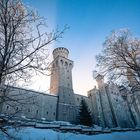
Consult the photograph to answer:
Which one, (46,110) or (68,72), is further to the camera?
(68,72)

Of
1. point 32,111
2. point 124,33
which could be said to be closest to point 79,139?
point 124,33

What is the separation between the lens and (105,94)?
44.0m

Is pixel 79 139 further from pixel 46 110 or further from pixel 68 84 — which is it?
pixel 68 84

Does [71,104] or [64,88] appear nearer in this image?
[71,104]

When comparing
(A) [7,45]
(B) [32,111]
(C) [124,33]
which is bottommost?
(A) [7,45]

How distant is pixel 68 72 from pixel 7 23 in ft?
130

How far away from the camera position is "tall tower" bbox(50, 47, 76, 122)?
113ft

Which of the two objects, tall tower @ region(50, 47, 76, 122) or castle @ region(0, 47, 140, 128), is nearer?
castle @ region(0, 47, 140, 128)

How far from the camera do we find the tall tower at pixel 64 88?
3450 cm

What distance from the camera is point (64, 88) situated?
129 ft

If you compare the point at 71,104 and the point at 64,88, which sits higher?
the point at 64,88

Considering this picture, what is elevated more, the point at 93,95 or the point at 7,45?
the point at 93,95

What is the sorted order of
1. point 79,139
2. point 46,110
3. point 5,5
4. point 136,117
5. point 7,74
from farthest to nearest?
point 136,117
point 46,110
point 79,139
point 5,5
point 7,74

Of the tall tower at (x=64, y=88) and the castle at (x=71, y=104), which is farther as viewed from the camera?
the tall tower at (x=64, y=88)
